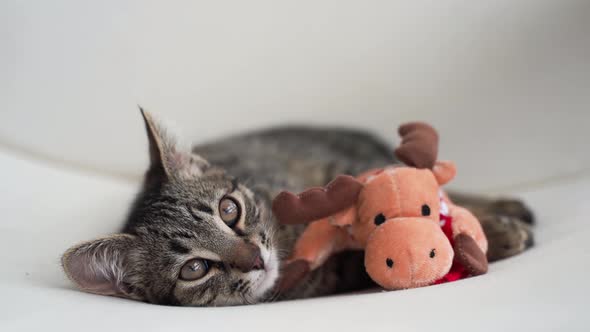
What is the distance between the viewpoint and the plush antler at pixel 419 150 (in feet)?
3.65

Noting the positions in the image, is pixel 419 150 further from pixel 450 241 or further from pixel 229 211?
pixel 229 211

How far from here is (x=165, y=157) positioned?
4.32 feet

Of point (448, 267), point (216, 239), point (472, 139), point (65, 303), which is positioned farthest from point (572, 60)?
point (65, 303)

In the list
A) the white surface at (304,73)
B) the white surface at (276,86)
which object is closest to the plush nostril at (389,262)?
the white surface at (276,86)

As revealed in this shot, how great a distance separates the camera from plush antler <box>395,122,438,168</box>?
1113mm

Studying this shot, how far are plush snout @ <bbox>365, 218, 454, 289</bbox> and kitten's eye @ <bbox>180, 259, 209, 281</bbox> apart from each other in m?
0.45

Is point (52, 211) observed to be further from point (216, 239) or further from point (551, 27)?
point (551, 27)

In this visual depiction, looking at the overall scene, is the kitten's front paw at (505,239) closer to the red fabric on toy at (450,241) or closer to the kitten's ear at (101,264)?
the red fabric on toy at (450,241)

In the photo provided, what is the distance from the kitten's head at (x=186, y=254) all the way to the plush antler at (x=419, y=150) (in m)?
0.45

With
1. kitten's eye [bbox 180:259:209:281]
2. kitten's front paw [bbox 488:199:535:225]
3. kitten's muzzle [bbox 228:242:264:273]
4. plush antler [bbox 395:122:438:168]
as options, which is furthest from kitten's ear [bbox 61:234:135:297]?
kitten's front paw [bbox 488:199:535:225]

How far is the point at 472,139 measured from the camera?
198 centimetres

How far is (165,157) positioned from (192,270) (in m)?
0.35

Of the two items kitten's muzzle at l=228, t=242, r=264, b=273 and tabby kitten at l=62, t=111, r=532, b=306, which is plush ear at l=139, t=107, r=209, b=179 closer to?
tabby kitten at l=62, t=111, r=532, b=306

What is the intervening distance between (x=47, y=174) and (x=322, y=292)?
42.5 inches
